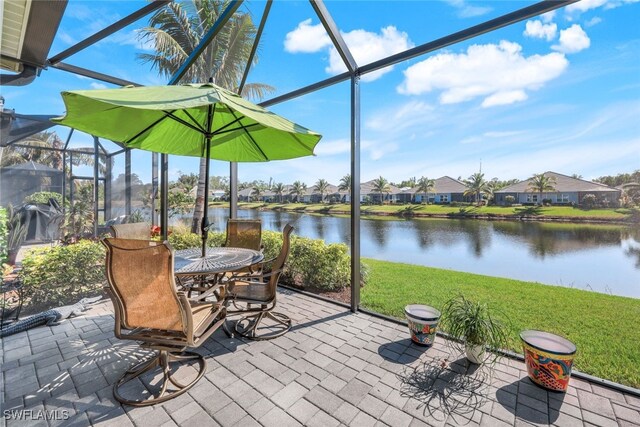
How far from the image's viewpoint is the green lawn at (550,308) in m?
2.77

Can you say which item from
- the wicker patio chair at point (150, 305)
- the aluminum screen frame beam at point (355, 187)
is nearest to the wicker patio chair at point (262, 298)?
the wicker patio chair at point (150, 305)

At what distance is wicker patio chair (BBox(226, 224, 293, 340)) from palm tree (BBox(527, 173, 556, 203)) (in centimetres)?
2621

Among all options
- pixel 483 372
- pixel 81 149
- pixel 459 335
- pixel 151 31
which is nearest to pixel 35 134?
pixel 81 149

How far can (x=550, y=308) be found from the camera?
4.55m

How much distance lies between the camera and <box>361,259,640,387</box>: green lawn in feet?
9.08

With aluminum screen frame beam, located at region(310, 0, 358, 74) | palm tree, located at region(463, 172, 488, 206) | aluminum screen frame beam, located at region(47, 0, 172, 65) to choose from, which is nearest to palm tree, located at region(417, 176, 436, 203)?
palm tree, located at region(463, 172, 488, 206)

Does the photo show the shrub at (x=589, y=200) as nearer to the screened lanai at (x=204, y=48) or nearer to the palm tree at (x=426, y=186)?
the screened lanai at (x=204, y=48)

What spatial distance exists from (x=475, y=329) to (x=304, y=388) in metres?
1.53

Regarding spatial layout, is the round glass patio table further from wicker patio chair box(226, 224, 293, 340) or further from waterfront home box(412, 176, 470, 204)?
waterfront home box(412, 176, 470, 204)

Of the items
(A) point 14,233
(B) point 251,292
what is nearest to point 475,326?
(B) point 251,292

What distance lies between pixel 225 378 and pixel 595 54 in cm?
903

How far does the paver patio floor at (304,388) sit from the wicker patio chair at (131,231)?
44.0 inches

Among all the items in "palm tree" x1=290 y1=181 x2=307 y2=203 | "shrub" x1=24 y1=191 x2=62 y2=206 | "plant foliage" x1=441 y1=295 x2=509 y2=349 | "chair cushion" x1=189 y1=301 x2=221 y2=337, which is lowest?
"plant foliage" x1=441 y1=295 x2=509 y2=349

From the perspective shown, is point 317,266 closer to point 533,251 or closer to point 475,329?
point 475,329
